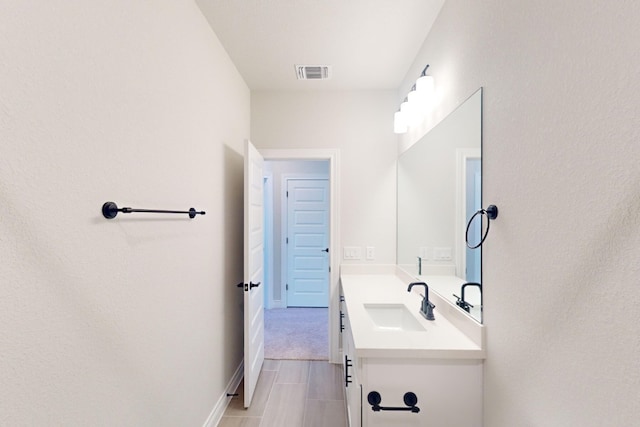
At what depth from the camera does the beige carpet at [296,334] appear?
306cm

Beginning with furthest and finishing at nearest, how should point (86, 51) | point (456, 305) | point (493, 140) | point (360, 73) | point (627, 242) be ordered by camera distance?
1. point (360, 73)
2. point (456, 305)
3. point (493, 140)
4. point (86, 51)
5. point (627, 242)

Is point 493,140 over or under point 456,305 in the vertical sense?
over

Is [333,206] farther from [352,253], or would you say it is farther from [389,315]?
[389,315]

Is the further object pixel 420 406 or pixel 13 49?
pixel 420 406

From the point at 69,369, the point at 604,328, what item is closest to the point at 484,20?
the point at 604,328

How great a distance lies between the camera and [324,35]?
77.9 inches

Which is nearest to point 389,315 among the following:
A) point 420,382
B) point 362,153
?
point 420,382

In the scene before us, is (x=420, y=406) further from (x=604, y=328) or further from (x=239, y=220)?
(x=239, y=220)

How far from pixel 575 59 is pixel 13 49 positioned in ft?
4.53

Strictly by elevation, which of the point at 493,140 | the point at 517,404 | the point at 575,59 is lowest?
the point at 517,404

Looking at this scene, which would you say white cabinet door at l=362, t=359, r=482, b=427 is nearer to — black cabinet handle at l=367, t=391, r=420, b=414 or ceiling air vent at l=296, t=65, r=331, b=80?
black cabinet handle at l=367, t=391, r=420, b=414

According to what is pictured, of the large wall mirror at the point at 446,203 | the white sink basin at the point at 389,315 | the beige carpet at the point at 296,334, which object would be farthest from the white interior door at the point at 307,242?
the white sink basin at the point at 389,315

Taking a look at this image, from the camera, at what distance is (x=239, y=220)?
2627 millimetres

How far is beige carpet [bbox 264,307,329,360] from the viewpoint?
10.0ft
